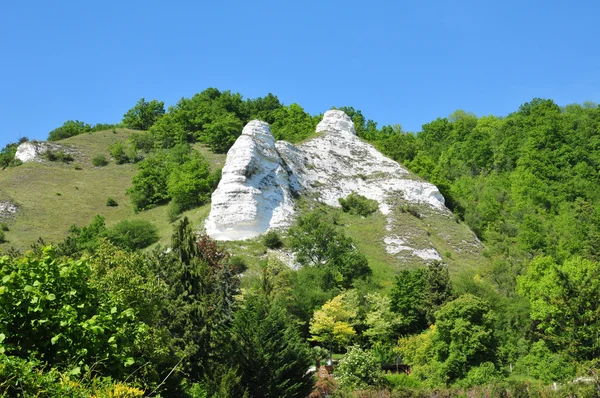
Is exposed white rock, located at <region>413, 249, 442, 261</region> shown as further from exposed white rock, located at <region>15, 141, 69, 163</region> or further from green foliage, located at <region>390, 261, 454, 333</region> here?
exposed white rock, located at <region>15, 141, 69, 163</region>

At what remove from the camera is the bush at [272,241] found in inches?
2162

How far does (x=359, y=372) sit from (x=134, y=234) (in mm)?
33242

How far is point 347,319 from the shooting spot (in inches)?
1628

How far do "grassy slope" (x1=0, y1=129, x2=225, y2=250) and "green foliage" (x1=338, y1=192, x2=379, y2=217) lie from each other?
1491 centimetres

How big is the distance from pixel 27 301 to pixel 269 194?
2015 inches

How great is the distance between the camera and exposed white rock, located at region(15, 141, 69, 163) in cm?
8569

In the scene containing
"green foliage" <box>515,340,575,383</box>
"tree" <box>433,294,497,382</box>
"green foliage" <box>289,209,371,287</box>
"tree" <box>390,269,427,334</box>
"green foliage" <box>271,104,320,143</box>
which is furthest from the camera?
"green foliage" <box>271,104,320,143</box>

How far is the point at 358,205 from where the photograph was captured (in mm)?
67438

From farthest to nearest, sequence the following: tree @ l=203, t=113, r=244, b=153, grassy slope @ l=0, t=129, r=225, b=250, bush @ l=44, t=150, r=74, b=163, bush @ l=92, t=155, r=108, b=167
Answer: tree @ l=203, t=113, r=244, b=153, bush @ l=92, t=155, r=108, b=167, bush @ l=44, t=150, r=74, b=163, grassy slope @ l=0, t=129, r=225, b=250

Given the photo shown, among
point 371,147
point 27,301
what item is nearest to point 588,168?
point 371,147

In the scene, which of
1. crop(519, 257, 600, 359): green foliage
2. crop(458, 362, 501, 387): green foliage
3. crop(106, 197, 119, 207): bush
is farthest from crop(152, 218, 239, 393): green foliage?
crop(106, 197, 119, 207): bush

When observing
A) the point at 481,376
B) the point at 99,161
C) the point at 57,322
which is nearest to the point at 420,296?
the point at 481,376

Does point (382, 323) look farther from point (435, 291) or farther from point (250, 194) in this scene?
point (250, 194)

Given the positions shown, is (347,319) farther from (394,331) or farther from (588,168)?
(588,168)
